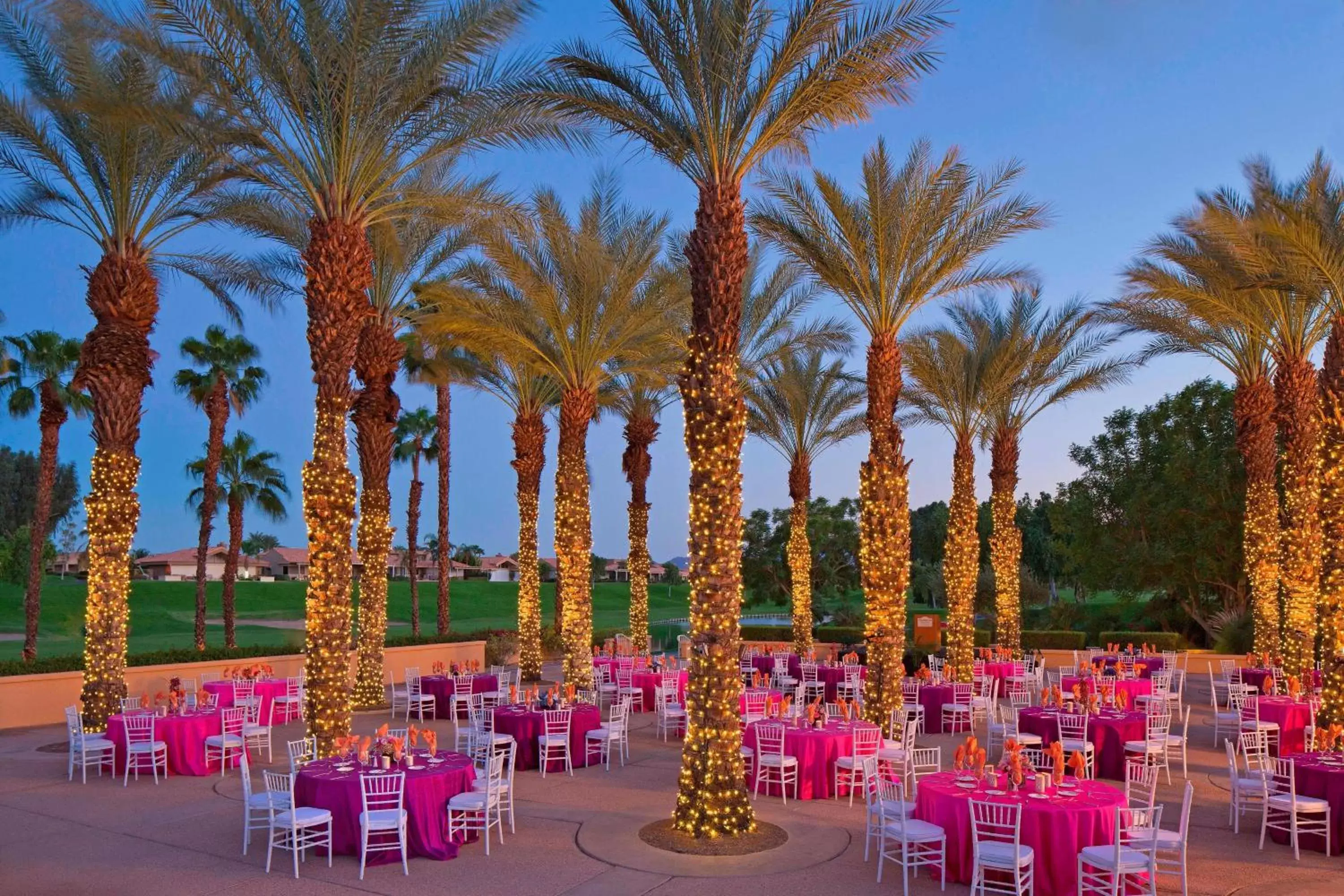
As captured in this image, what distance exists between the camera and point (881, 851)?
29.1 ft

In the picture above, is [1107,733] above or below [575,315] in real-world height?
below

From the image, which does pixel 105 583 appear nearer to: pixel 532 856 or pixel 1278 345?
pixel 532 856

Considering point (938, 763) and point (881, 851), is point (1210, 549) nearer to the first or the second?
point (938, 763)

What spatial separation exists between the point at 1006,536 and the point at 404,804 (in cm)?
2131

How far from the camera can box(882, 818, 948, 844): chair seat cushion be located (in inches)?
336

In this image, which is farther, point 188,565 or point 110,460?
point 188,565

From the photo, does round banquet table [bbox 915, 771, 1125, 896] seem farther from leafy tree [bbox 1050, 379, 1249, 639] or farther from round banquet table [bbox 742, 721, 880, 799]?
leafy tree [bbox 1050, 379, 1249, 639]

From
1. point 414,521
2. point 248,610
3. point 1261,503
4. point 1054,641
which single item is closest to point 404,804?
point 1261,503

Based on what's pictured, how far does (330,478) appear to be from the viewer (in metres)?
12.9

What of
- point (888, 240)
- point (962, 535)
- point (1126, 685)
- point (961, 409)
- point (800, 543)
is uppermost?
point (888, 240)

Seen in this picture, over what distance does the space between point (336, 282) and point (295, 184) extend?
6.59ft

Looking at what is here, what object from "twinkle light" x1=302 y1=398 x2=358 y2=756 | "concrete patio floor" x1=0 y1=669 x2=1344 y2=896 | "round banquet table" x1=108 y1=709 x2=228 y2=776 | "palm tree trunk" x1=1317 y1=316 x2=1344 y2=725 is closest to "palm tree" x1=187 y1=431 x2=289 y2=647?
"round banquet table" x1=108 y1=709 x2=228 y2=776

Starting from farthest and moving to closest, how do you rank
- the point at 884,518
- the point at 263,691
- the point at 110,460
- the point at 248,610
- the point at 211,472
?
the point at 248,610
the point at 211,472
the point at 263,691
the point at 884,518
the point at 110,460

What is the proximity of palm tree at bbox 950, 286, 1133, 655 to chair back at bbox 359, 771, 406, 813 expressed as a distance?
17.2 metres
